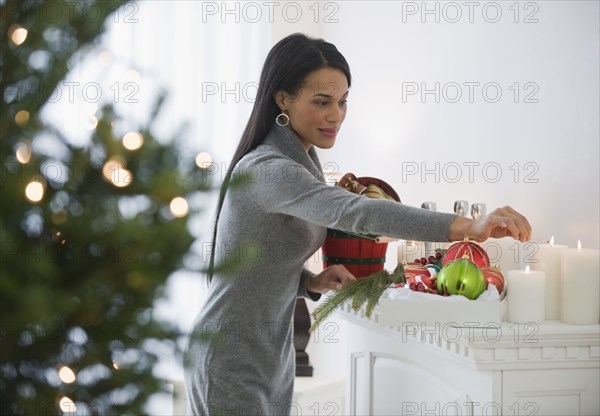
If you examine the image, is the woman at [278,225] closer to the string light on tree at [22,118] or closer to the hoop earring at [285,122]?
the hoop earring at [285,122]

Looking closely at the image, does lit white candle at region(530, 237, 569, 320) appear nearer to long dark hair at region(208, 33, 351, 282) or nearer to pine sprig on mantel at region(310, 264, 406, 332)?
pine sprig on mantel at region(310, 264, 406, 332)

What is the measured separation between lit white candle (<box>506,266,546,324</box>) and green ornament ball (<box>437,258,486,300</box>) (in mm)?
113

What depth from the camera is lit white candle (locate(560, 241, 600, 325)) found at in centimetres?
164

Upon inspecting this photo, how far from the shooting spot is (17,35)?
0.49 meters

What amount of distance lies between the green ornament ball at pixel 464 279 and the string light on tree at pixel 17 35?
1156mm

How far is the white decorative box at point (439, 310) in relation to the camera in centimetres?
152

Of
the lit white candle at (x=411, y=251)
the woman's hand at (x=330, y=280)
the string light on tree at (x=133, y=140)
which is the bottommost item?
the woman's hand at (x=330, y=280)

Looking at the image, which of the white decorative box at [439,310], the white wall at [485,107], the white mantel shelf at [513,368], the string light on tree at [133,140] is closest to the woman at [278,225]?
the white decorative box at [439,310]

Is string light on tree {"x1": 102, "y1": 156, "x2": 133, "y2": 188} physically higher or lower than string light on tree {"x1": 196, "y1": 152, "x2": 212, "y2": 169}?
lower

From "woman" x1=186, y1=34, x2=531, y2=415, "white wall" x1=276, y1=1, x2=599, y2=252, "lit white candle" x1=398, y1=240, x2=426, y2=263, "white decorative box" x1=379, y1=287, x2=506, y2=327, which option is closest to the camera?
"woman" x1=186, y1=34, x2=531, y2=415

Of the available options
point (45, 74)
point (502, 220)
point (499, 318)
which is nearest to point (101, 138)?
point (45, 74)

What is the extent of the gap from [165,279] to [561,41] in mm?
1707

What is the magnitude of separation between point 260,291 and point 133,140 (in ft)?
3.25

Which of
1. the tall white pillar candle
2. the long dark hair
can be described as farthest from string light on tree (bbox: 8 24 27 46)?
the tall white pillar candle
